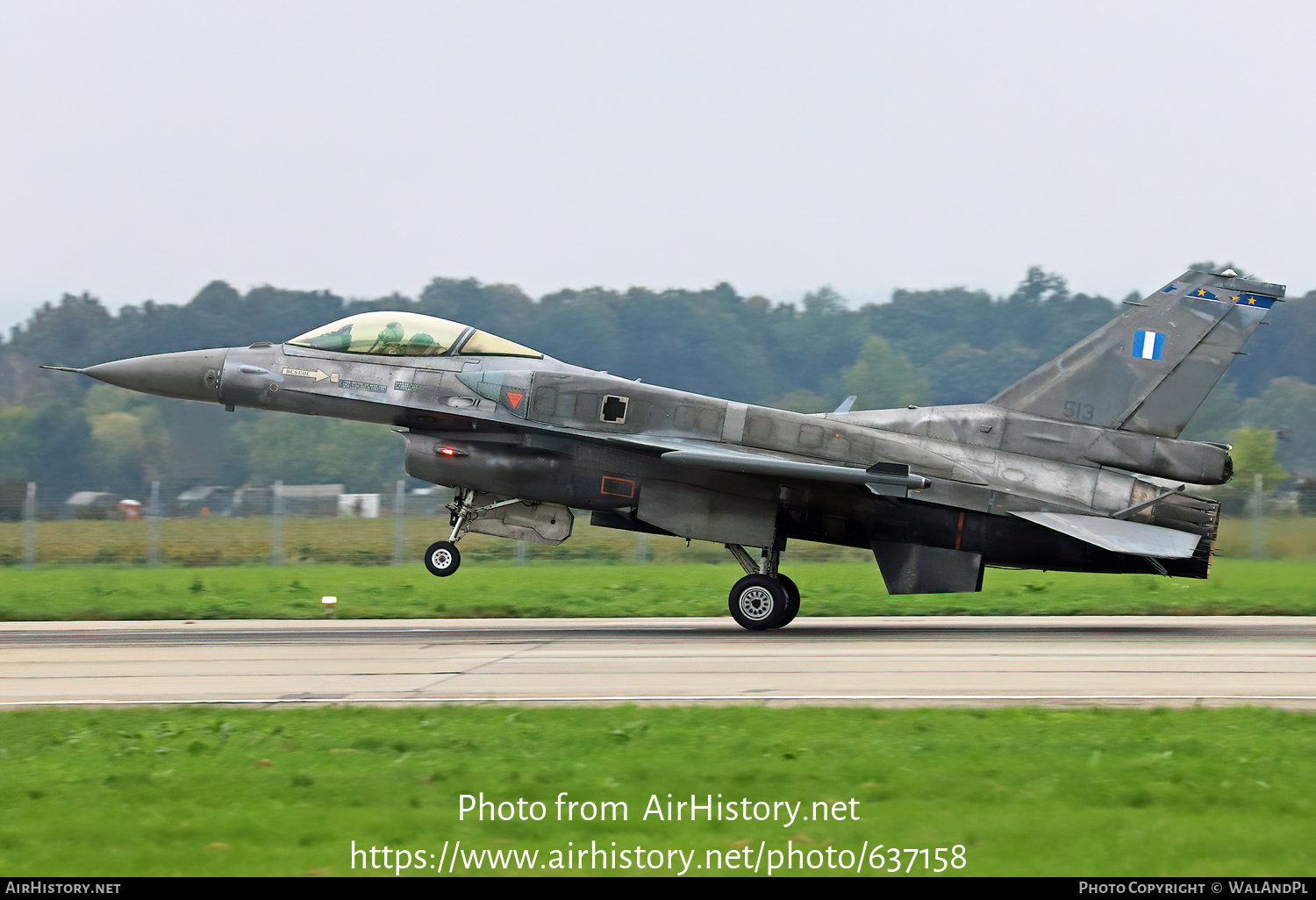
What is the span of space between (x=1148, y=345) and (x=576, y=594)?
10.1m

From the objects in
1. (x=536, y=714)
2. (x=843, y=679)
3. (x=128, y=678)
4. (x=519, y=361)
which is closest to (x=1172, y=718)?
(x=843, y=679)

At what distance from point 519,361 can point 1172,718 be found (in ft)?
33.6

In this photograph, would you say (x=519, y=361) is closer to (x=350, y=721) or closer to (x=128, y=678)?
(x=128, y=678)

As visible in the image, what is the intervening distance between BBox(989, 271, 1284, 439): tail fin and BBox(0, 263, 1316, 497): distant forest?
30.6 m

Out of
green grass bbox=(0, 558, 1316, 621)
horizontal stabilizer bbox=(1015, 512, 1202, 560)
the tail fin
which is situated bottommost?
green grass bbox=(0, 558, 1316, 621)

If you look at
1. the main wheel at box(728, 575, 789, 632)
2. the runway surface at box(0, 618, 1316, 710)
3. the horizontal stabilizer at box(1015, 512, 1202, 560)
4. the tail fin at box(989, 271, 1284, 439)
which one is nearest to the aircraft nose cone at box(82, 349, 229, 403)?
the runway surface at box(0, 618, 1316, 710)

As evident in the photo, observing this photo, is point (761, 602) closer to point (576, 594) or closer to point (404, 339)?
point (404, 339)

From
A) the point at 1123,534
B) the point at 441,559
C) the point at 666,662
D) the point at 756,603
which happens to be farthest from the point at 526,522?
the point at 1123,534

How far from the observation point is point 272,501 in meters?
30.3

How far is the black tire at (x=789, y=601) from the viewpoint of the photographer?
1683 centimetres

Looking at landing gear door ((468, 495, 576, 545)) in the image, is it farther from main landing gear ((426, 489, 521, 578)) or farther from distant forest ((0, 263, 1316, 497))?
distant forest ((0, 263, 1316, 497))

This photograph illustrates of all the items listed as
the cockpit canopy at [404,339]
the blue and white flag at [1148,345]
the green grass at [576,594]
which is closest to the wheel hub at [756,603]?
the green grass at [576,594]

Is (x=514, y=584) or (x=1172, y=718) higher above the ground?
(x=1172, y=718)

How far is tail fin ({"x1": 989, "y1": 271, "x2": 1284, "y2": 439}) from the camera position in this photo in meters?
16.7
